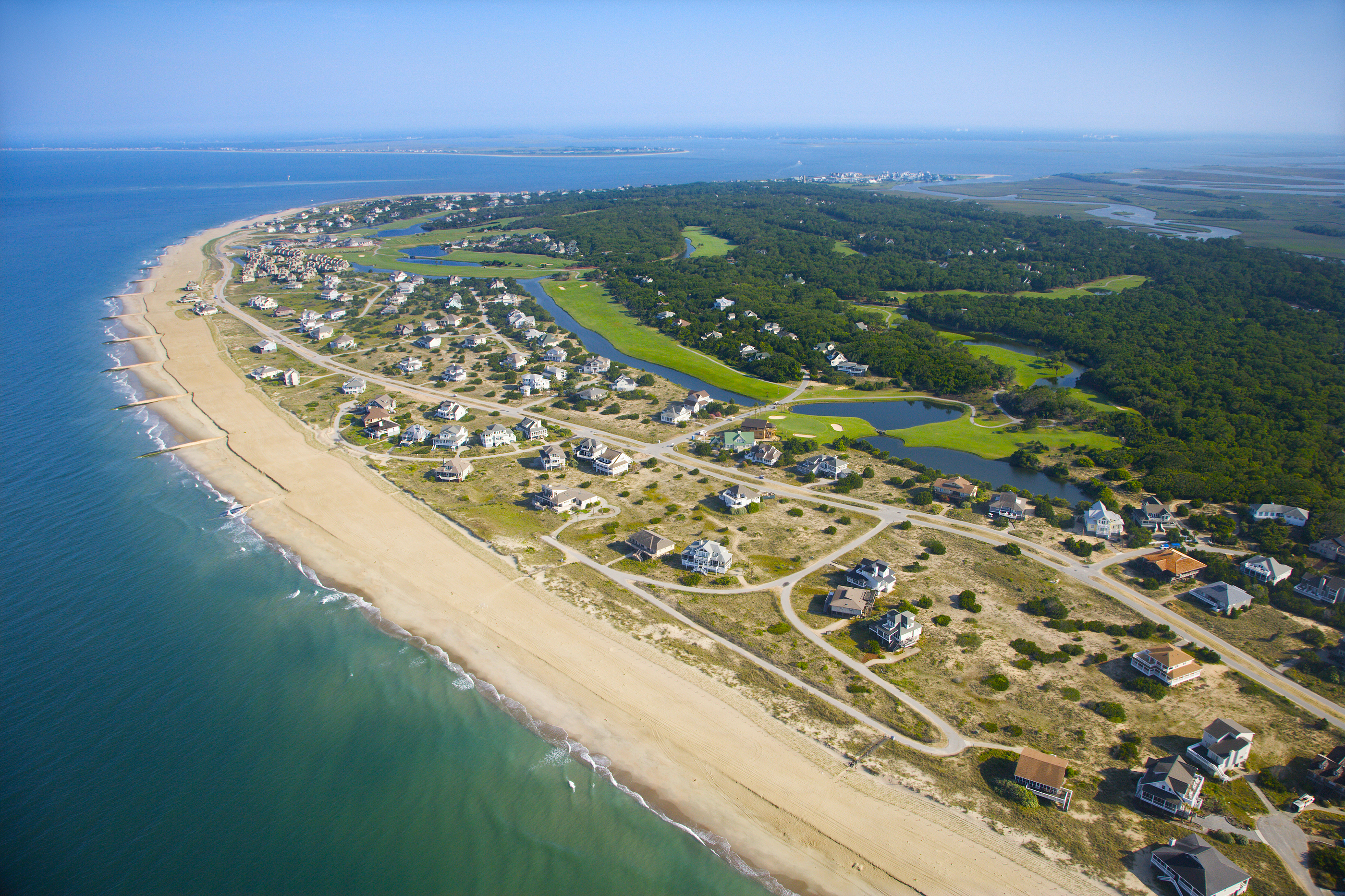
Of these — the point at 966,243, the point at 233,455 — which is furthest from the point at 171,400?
the point at 966,243

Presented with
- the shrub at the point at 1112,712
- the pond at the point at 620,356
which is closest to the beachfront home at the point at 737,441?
the pond at the point at 620,356

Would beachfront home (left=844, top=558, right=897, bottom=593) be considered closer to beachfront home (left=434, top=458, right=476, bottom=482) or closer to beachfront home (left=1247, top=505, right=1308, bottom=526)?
beachfront home (left=1247, top=505, right=1308, bottom=526)

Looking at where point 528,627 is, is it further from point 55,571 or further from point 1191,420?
point 1191,420

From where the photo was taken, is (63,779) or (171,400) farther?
(171,400)

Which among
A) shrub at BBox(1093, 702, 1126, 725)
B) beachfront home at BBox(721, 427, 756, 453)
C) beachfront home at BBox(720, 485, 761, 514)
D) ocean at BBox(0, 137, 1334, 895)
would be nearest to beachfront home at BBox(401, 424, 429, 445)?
ocean at BBox(0, 137, 1334, 895)

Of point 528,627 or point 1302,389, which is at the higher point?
point 1302,389

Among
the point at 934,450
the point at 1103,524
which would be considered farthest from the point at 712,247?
the point at 1103,524

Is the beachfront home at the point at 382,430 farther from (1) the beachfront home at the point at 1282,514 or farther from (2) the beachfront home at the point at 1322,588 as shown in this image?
(1) the beachfront home at the point at 1282,514
